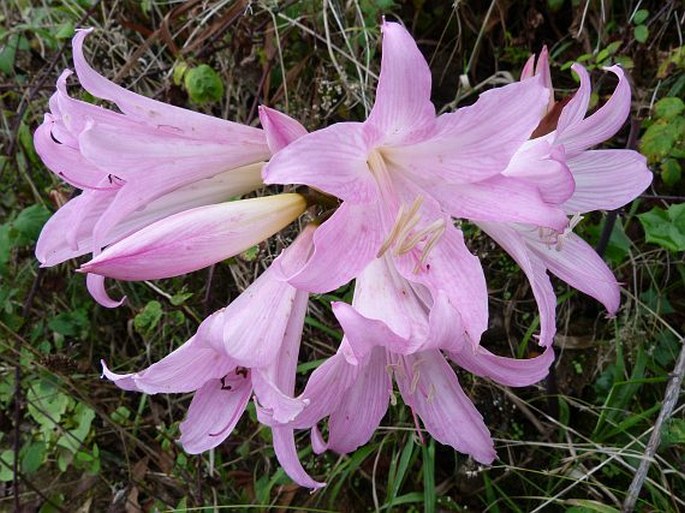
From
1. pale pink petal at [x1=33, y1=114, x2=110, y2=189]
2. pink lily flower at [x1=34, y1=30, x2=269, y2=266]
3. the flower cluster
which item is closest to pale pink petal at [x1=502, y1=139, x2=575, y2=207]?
the flower cluster

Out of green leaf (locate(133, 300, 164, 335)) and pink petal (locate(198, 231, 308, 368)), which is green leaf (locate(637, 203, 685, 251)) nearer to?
pink petal (locate(198, 231, 308, 368))

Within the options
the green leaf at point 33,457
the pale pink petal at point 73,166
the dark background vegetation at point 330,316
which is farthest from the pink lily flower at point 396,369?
the green leaf at point 33,457

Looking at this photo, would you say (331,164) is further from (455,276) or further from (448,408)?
(448,408)

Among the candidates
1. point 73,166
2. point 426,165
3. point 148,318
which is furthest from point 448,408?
point 148,318

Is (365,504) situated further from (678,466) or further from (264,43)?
(264,43)

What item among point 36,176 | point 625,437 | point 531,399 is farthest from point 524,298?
point 36,176

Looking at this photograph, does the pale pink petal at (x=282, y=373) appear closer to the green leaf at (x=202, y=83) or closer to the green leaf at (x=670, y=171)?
the green leaf at (x=202, y=83)
